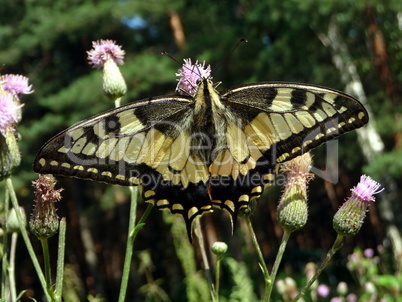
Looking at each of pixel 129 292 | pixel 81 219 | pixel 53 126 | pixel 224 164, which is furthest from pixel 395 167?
pixel 129 292

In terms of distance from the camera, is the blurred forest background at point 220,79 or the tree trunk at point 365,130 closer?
the blurred forest background at point 220,79

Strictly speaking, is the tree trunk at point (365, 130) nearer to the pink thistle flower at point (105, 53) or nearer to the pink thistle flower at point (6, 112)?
the pink thistle flower at point (105, 53)

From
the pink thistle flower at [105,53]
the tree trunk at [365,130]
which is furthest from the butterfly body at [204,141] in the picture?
the tree trunk at [365,130]

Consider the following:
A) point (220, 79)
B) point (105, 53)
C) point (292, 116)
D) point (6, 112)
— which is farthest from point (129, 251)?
point (220, 79)

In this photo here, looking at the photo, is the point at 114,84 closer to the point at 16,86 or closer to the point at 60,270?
the point at 16,86

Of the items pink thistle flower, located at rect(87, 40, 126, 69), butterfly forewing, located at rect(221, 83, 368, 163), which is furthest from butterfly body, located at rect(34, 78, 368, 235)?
pink thistle flower, located at rect(87, 40, 126, 69)
